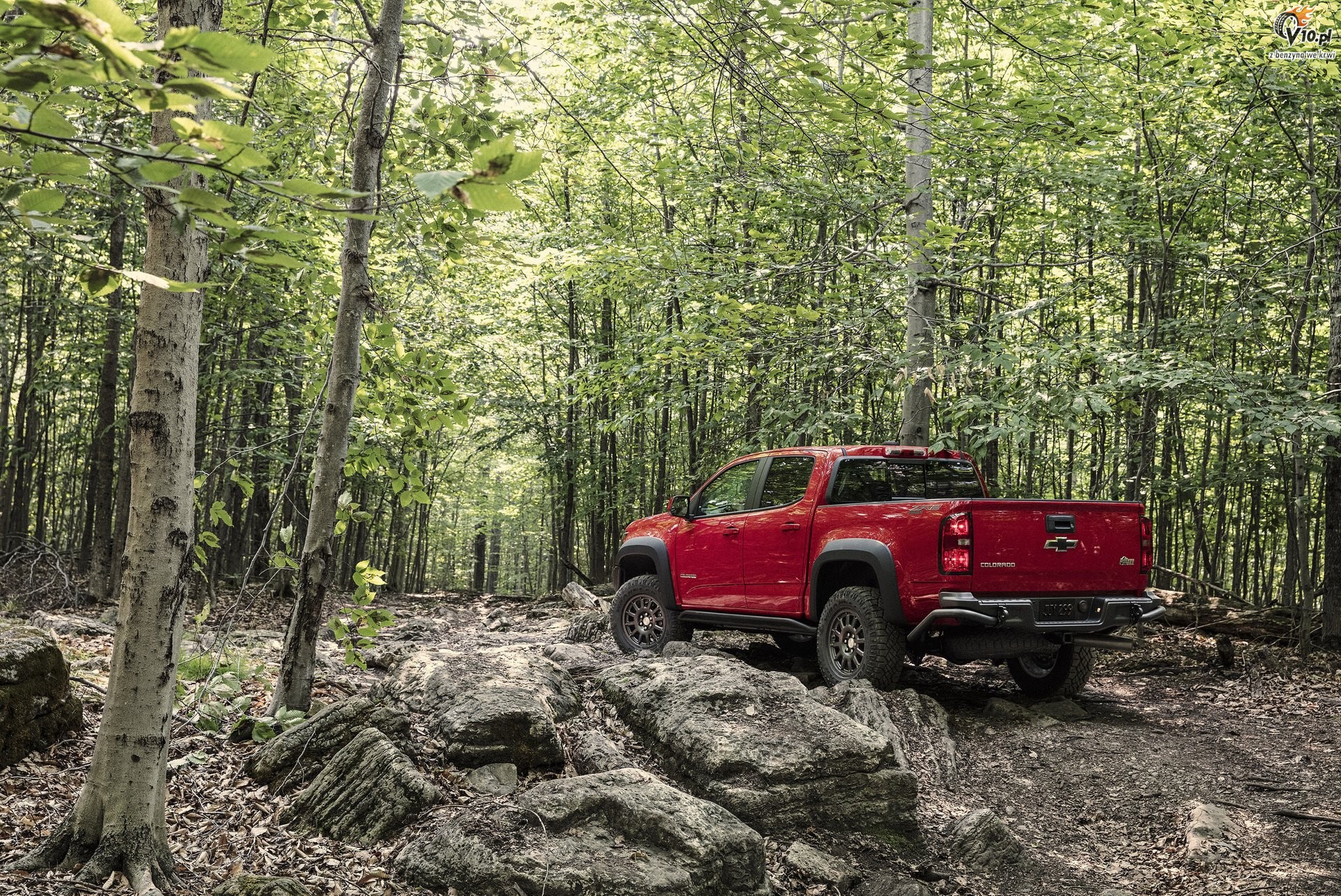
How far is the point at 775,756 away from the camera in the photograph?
5.22 m

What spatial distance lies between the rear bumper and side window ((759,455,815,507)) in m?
1.81

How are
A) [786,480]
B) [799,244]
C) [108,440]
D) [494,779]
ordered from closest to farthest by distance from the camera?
[494,779] < [786,480] < [108,440] < [799,244]

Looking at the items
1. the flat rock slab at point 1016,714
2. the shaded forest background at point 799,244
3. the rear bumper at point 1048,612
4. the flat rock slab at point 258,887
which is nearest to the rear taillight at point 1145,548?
the rear bumper at point 1048,612

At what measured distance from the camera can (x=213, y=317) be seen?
40.5ft

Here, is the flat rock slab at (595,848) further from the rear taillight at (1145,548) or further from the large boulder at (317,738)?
the rear taillight at (1145,548)

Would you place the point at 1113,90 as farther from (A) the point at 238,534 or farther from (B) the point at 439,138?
(A) the point at 238,534

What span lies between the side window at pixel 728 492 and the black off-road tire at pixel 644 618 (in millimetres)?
913

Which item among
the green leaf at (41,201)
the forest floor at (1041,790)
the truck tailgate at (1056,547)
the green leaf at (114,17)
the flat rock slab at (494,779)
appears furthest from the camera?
the truck tailgate at (1056,547)

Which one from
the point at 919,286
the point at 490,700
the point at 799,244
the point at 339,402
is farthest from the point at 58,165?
the point at 799,244

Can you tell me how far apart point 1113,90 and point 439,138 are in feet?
33.0

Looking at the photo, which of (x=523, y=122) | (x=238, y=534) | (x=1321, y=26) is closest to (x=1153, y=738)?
(x=523, y=122)

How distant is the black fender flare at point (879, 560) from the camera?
7.04 meters

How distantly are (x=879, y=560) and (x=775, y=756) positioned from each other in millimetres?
2318

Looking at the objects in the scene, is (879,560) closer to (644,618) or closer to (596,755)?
(596,755)
